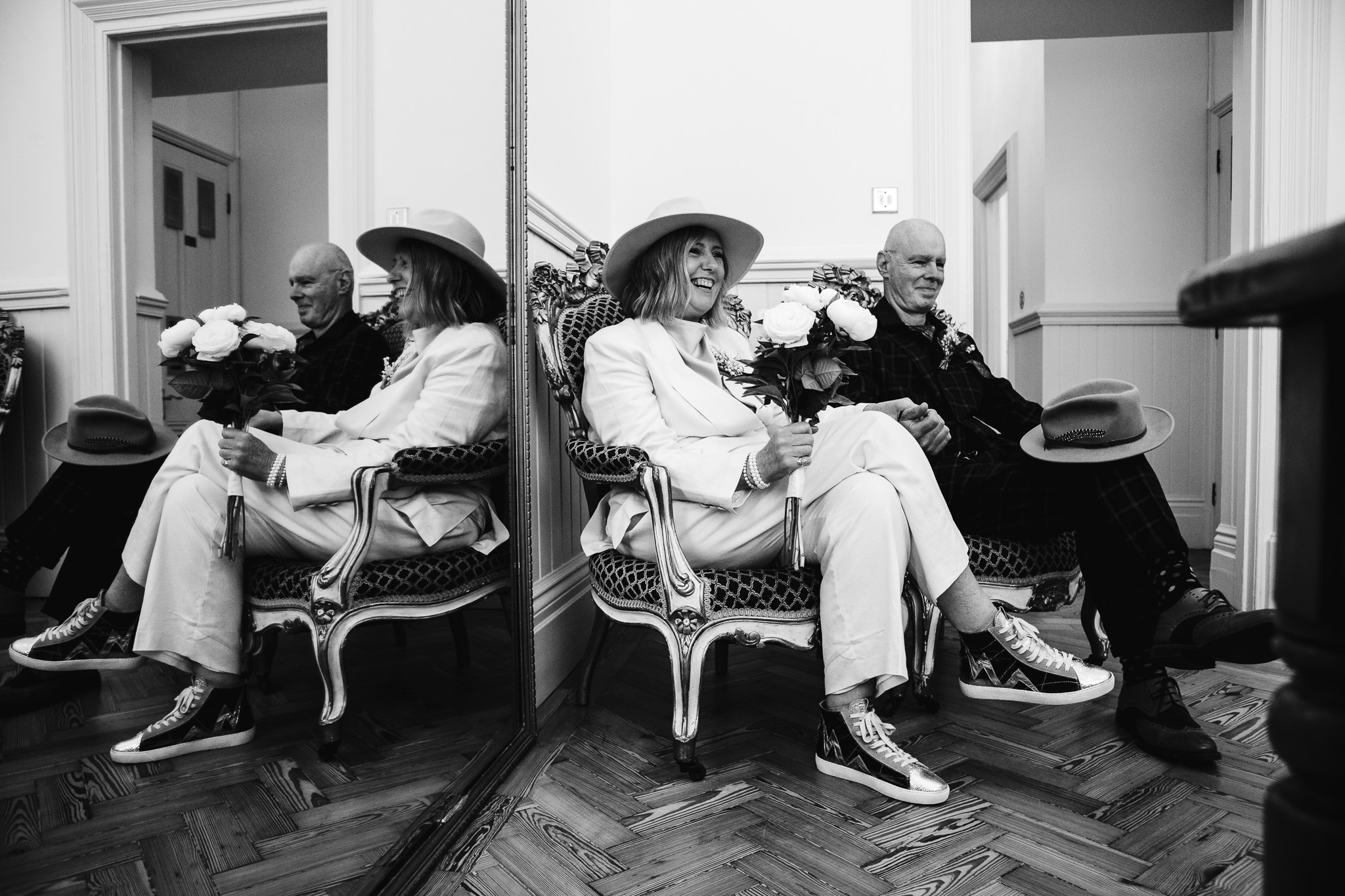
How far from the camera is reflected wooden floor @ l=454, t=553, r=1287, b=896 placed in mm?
1361

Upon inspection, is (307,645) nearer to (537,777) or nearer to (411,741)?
(411,741)

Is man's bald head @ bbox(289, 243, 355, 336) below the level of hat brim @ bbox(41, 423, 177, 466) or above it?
above

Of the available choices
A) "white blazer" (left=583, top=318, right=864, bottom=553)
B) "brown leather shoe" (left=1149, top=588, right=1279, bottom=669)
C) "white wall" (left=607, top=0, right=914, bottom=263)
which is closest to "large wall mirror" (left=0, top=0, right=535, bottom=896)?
"white blazer" (left=583, top=318, right=864, bottom=553)

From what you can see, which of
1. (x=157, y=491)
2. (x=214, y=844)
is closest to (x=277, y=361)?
(x=157, y=491)

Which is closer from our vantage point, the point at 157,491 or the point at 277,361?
the point at 157,491

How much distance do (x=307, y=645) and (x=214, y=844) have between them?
421 mm

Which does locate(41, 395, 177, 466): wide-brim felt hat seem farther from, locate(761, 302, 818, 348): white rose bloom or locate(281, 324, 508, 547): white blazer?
locate(761, 302, 818, 348): white rose bloom

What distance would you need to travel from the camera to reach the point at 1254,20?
3.09 meters

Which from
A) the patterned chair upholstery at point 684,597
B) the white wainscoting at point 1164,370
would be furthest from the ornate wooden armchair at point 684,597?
the white wainscoting at point 1164,370

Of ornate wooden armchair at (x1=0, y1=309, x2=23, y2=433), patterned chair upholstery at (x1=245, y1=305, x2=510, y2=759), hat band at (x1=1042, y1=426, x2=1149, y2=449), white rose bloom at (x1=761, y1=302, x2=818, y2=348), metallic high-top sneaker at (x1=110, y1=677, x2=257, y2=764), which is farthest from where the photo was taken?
hat band at (x1=1042, y1=426, x2=1149, y2=449)

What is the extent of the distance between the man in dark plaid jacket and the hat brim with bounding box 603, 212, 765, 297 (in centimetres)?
44

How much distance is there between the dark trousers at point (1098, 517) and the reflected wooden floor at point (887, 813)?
32cm

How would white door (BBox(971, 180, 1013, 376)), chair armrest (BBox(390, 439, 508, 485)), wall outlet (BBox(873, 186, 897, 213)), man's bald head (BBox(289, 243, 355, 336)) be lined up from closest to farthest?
man's bald head (BBox(289, 243, 355, 336)) < chair armrest (BBox(390, 439, 508, 485)) < wall outlet (BBox(873, 186, 897, 213)) < white door (BBox(971, 180, 1013, 376))

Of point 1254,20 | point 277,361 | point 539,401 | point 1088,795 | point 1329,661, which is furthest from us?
point 1254,20
